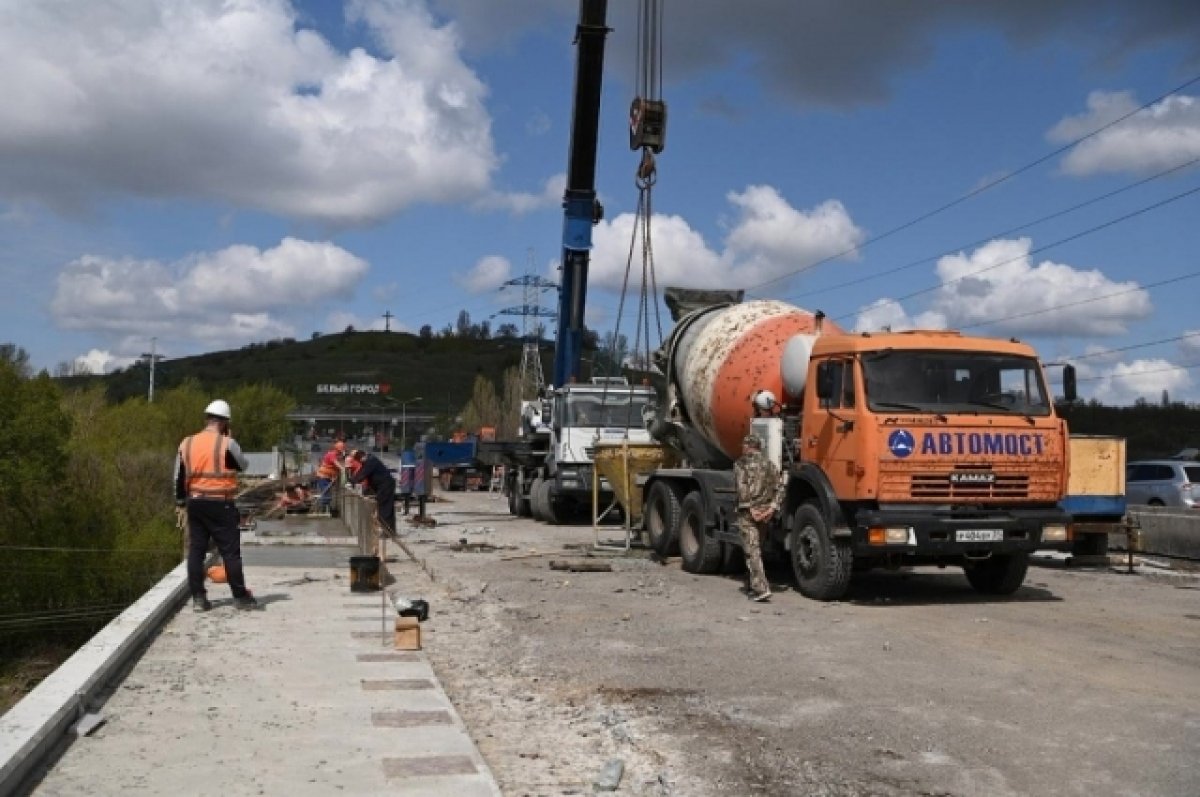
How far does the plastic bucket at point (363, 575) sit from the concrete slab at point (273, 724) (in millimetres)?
2055

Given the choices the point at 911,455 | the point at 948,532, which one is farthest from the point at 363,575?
the point at 948,532

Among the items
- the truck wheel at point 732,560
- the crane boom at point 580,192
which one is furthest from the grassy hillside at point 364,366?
the truck wheel at point 732,560

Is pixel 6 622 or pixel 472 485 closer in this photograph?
pixel 6 622

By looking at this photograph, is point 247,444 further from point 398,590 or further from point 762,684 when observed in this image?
point 762,684

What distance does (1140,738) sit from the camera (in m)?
5.87

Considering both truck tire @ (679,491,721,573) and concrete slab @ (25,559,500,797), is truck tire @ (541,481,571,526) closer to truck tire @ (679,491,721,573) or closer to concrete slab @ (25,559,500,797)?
truck tire @ (679,491,721,573)

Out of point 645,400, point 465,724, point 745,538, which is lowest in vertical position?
point 465,724

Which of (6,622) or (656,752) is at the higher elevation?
(656,752)

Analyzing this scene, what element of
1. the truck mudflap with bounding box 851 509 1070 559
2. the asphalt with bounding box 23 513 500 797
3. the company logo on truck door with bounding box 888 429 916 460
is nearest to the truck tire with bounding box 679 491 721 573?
the truck mudflap with bounding box 851 509 1070 559

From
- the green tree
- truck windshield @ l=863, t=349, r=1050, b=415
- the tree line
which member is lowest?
the tree line

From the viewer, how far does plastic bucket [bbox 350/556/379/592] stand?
11.0 m

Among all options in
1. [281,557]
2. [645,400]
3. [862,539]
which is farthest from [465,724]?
[645,400]

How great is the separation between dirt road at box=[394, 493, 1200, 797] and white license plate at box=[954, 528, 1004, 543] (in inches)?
26.9

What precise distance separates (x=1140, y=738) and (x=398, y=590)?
24.8 feet
